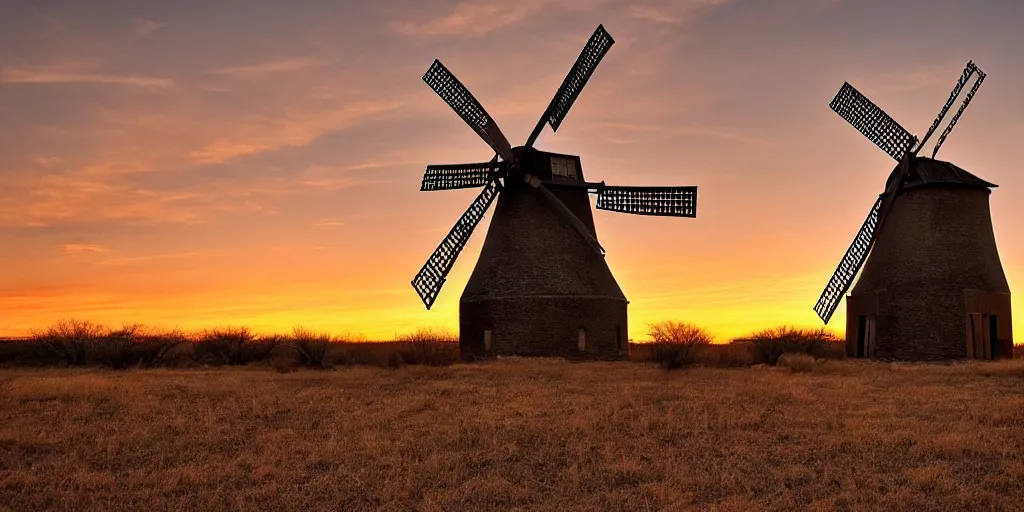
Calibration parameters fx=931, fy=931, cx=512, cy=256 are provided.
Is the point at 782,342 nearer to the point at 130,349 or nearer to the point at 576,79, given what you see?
the point at 576,79

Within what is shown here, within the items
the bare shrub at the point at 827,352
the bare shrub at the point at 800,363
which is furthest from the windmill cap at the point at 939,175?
the bare shrub at the point at 800,363

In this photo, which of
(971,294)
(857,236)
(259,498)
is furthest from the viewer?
(857,236)

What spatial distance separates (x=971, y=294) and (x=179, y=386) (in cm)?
2686

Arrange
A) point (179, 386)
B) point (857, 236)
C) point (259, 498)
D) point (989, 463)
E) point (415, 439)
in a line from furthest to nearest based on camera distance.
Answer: point (857, 236), point (179, 386), point (415, 439), point (989, 463), point (259, 498)

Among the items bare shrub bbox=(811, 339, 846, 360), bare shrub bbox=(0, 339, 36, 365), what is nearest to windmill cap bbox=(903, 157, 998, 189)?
bare shrub bbox=(811, 339, 846, 360)

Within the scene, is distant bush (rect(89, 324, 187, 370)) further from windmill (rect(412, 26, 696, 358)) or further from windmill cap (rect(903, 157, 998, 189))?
windmill cap (rect(903, 157, 998, 189))

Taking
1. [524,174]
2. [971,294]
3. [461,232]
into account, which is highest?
[524,174]

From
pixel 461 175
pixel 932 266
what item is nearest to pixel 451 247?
pixel 461 175

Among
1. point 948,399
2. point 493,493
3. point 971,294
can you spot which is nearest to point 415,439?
point 493,493

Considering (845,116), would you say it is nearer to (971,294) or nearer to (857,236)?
(857,236)

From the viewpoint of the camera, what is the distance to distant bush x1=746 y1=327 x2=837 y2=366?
3659 centimetres

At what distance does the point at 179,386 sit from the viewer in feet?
79.3

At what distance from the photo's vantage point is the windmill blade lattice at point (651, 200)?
34281mm

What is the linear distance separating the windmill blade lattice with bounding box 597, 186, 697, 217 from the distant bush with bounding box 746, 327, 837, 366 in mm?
6695
